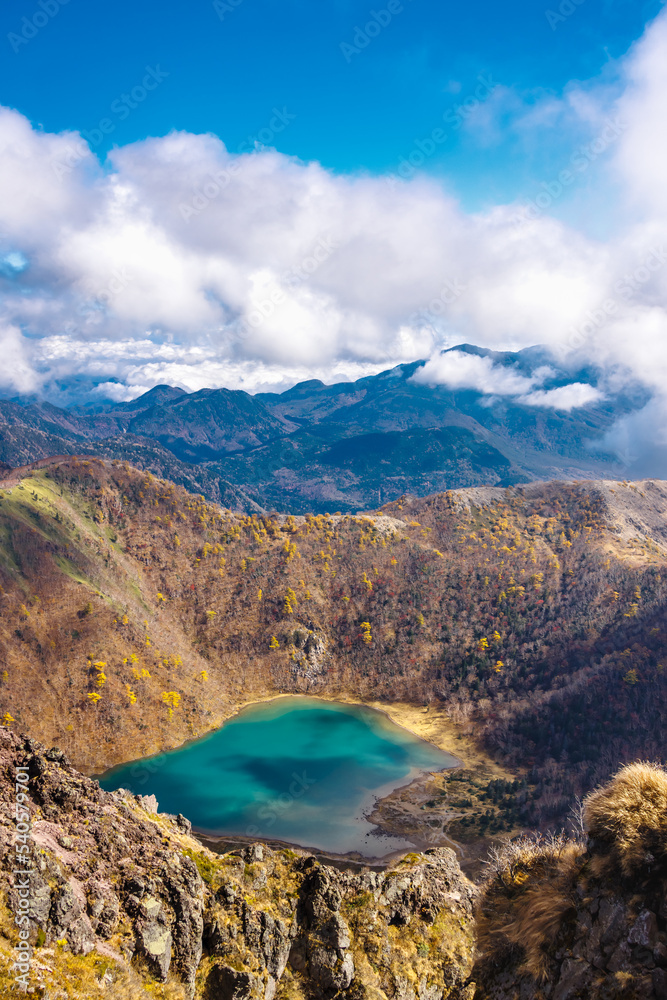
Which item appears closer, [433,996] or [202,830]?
[433,996]

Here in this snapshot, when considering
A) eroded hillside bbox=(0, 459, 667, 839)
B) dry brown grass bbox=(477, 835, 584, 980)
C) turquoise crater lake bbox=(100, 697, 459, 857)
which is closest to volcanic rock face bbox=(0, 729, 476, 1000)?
dry brown grass bbox=(477, 835, 584, 980)

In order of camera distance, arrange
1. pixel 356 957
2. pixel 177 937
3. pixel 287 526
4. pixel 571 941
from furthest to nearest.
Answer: pixel 287 526
pixel 356 957
pixel 177 937
pixel 571 941

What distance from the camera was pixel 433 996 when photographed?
72.6 feet

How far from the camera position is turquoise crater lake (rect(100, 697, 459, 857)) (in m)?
67.2

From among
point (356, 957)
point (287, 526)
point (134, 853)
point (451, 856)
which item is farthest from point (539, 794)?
point (287, 526)

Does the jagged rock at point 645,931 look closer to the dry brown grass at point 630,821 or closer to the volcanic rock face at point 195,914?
the dry brown grass at point 630,821

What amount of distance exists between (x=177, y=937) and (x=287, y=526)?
14376 cm

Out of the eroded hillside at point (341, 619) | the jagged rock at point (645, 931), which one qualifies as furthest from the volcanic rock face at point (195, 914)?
the eroded hillside at point (341, 619)

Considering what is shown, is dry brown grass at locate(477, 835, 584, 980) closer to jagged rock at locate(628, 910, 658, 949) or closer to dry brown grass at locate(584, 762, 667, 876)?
dry brown grass at locate(584, 762, 667, 876)

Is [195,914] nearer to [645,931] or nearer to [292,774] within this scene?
[645,931]

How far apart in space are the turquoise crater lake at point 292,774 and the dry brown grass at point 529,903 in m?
52.2

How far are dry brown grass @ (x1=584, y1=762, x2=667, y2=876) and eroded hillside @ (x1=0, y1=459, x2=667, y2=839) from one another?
203 feet

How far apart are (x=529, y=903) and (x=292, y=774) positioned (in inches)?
2873

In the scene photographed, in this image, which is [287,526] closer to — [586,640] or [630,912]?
[586,640]
